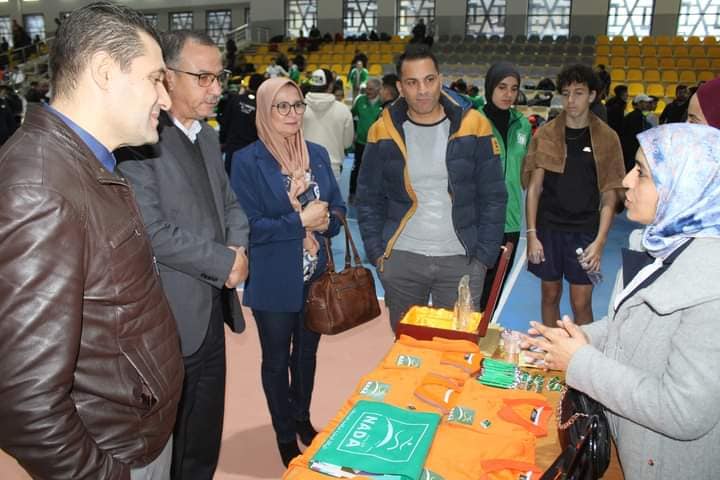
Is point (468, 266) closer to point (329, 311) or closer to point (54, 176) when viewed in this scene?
point (329, 311)

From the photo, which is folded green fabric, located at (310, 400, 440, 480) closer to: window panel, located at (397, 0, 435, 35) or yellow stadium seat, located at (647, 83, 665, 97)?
yellow stadium seat, located at (647, 83, 665, 97)

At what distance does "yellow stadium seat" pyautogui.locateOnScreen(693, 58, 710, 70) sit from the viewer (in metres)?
14.2

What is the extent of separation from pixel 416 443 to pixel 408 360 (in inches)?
18.7

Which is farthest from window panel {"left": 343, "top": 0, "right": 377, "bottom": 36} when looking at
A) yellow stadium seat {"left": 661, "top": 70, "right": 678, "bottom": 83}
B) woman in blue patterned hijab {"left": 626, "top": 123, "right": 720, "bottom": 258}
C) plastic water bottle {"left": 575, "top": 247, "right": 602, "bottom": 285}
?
woman in blue patterned hijab {"left": 626, "top": 123, "right": 720, "bottom": 258}

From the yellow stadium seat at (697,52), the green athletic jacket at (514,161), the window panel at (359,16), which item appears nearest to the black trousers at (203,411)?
the green athletic jacket at (514,161)

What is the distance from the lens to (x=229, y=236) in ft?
7.51

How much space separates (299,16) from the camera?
837 inches

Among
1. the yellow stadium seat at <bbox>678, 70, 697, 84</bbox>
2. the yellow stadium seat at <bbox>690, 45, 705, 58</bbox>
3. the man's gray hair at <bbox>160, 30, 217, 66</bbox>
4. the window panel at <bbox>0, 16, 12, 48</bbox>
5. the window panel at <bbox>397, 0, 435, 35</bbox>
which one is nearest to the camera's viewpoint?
the man's gray hair at <bbox>160, 30, 217, 66</bbox>

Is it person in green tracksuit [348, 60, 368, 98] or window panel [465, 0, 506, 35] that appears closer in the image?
person in green tracksuit [348, 60, 368, 98]

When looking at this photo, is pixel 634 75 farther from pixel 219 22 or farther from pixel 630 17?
pixel 219 22

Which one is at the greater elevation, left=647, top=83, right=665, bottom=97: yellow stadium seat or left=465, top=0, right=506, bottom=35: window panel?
left=465, top=0, right=506, bottom=35: window panel

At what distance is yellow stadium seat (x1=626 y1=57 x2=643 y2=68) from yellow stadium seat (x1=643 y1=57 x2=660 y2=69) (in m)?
0.10

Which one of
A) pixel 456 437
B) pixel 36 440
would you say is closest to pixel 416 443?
pixel 456 437

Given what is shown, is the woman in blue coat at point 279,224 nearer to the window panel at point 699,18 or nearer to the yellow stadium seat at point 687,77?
the yellow stadium seat at point 687,77
